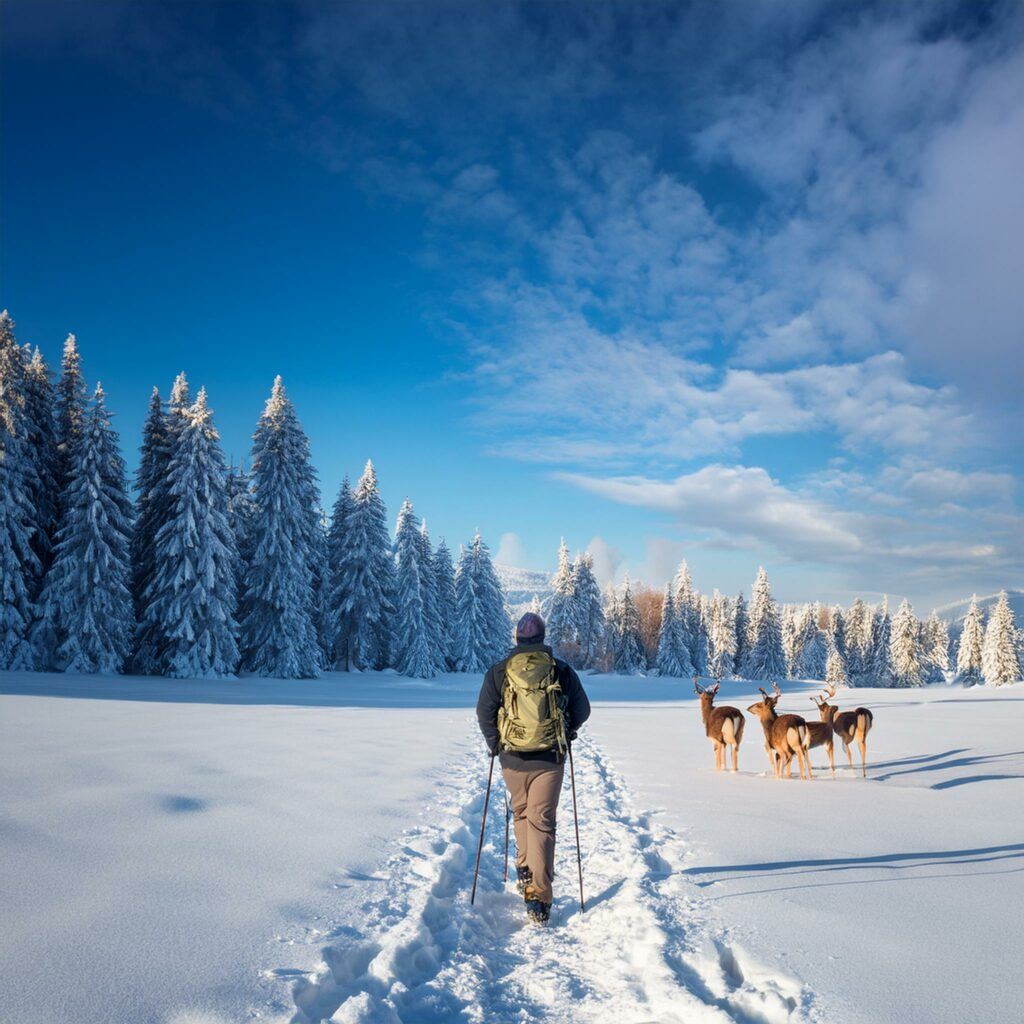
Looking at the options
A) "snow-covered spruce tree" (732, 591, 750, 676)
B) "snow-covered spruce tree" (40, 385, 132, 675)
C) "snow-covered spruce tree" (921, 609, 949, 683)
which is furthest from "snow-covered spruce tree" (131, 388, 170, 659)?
"snow-covered spruce tree" (921, 609, 949, 683)

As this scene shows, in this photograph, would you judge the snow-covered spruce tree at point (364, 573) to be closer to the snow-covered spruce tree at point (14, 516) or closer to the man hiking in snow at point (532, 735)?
the snow-covered spruce tree at point (14, 516)

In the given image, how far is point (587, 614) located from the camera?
6066 cm

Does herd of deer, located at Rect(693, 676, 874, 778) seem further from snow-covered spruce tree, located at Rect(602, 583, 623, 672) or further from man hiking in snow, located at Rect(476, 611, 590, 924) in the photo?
snow-covered spruce tree, located at Rect(602, 583, 623, 672)

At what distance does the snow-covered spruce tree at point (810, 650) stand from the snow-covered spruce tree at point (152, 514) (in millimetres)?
75624

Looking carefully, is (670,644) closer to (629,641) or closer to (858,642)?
(629,641)

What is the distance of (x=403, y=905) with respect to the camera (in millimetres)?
4762

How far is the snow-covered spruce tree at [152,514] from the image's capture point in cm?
2862

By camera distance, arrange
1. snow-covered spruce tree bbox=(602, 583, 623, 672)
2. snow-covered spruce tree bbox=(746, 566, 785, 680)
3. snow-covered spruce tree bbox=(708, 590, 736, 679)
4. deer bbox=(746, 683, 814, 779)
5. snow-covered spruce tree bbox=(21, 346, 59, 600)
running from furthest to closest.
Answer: snow-covered spruce tree bbox=(708, 590, 736, 679), snow-covered spruce tree bbox=(746, 566, 785, 680), snow-covered spruce tree bbox=(602, 583, 623, 672), snow-covered spruce tree bbox=(21, 346, 59, 600), deer bbox=(746, 683, 814, 779)

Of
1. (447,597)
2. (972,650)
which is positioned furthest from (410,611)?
(972,650)

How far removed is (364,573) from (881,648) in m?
70.3

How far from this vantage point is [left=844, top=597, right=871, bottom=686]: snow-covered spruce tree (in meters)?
84.6

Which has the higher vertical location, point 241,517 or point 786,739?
point 241,517

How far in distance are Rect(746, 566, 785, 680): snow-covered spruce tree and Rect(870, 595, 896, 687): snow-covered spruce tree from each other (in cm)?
1468

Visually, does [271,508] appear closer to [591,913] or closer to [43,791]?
[43,791]
